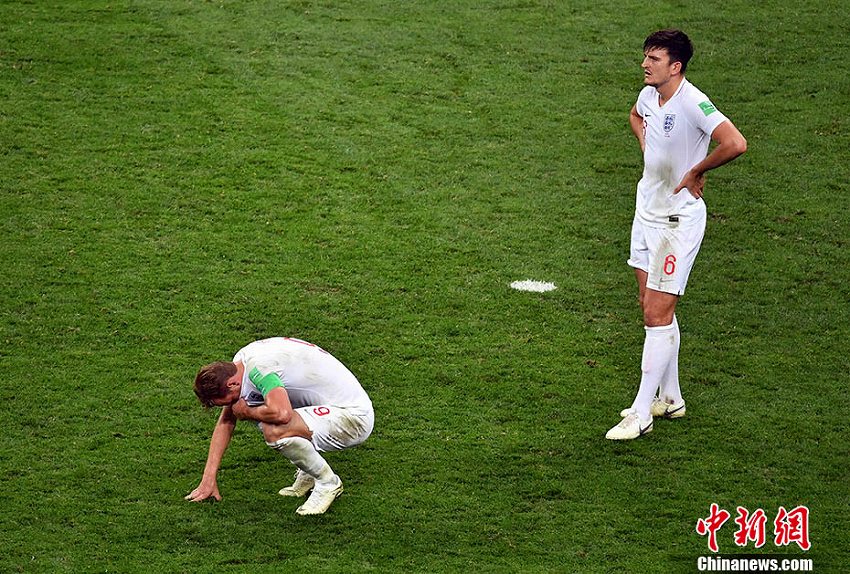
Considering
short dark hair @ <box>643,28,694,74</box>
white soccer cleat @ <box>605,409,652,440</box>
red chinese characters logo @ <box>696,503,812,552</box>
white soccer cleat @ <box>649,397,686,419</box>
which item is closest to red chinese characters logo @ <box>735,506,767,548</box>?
red chinese characters logo @ <box>696,503,812,552</box>

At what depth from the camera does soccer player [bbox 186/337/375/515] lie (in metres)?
5.44

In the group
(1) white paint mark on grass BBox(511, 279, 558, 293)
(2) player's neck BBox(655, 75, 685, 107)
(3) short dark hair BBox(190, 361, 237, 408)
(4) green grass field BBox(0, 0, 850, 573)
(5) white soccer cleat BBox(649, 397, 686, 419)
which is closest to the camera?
(3) short dark hair BBox(190, 361, 237, 408)

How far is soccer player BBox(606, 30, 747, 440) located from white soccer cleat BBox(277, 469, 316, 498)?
1.72 m

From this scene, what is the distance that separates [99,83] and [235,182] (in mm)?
2251

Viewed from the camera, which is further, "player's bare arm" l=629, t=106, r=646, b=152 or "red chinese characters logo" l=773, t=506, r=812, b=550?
"player's bare arm" l=629, t=106, r=646, b=152

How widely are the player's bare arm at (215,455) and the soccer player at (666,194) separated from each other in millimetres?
2159

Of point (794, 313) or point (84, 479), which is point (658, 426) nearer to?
point (794, 313)

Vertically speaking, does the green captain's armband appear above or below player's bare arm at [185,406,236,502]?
above

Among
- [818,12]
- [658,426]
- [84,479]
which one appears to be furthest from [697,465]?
[818,12]

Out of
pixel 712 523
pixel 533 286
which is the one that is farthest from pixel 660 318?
pixel 533 286

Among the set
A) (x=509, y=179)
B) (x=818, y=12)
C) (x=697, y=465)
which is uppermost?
(x=818, y=12)

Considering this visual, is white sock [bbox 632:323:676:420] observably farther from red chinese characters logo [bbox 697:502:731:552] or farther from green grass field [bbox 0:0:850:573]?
red chinese characters logo [bbox 697:502:731:552]

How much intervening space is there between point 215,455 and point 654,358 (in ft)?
8.00

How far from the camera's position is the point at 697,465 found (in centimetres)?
611
